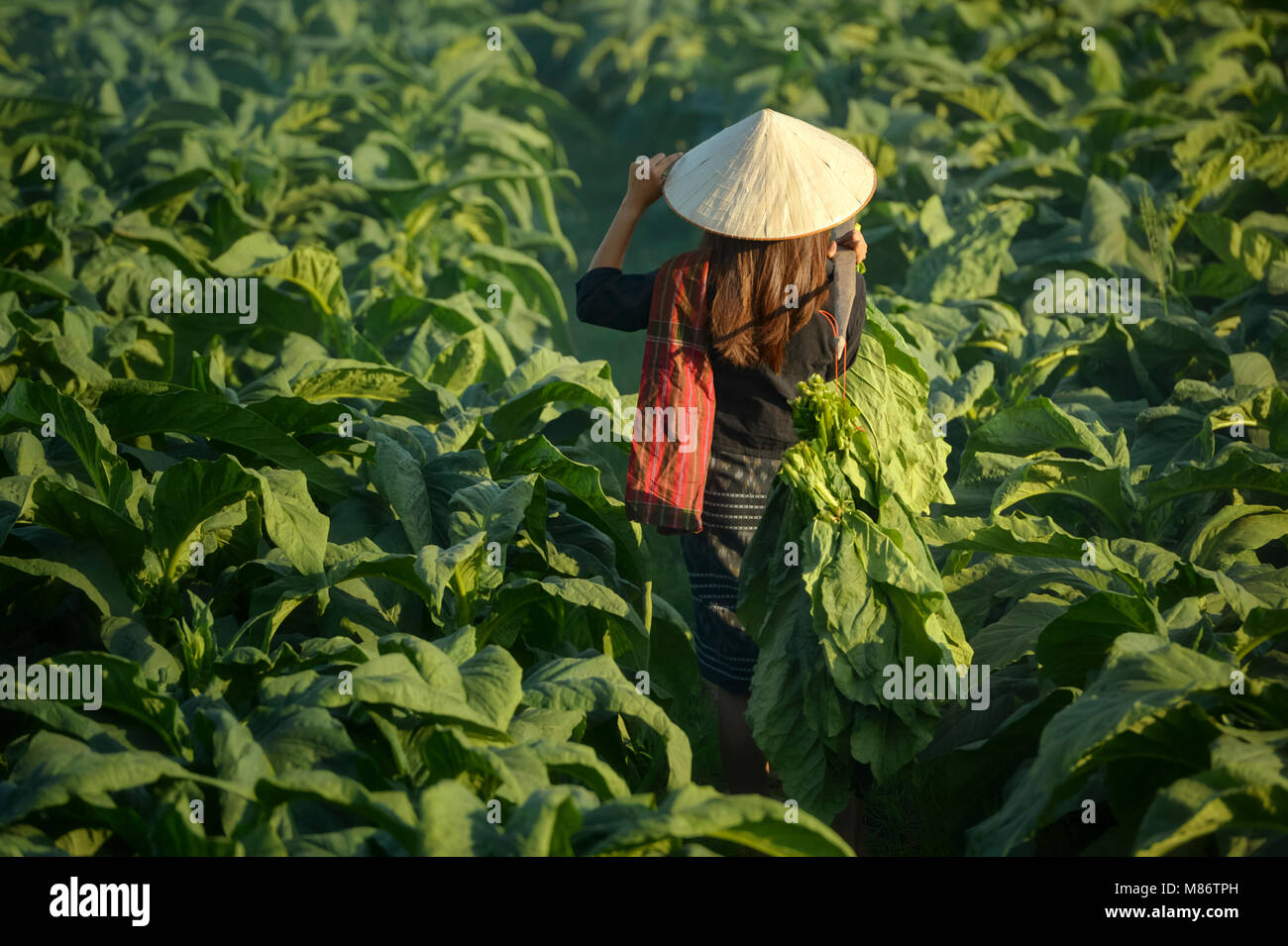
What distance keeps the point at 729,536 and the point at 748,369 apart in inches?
16.5

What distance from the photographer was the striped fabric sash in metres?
2.97

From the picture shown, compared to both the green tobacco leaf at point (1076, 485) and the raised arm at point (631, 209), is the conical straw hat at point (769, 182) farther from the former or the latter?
the green tobacco leaf at point (1076, 485)

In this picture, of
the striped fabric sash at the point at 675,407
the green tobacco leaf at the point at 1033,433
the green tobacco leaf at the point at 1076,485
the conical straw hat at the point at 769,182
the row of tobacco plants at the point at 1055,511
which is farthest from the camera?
the green tobacco leaf at the point at 1033,433

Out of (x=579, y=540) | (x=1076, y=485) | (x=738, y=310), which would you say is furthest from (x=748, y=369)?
(x=1076, y=485)

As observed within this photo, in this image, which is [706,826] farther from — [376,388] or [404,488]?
[376,388]

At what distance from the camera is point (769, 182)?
2879 millimetres

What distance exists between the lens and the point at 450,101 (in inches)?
344

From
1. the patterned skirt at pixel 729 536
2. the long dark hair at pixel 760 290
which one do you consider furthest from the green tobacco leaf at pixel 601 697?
the long dark hair at pixel 760 290

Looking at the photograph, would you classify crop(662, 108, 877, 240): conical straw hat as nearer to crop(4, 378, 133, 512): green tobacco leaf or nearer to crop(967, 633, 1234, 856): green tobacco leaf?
crop(967, 633, 1234, 856): green tobacco leaf

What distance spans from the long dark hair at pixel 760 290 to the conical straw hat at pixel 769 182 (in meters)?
0.06

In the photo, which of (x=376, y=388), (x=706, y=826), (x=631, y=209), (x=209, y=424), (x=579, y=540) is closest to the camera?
(x=706, y=826)

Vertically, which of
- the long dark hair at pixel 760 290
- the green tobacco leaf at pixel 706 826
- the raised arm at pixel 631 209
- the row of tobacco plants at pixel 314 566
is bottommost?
the green tobacco leaf at pixel 706 826

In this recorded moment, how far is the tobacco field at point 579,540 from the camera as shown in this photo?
7.74 ft
